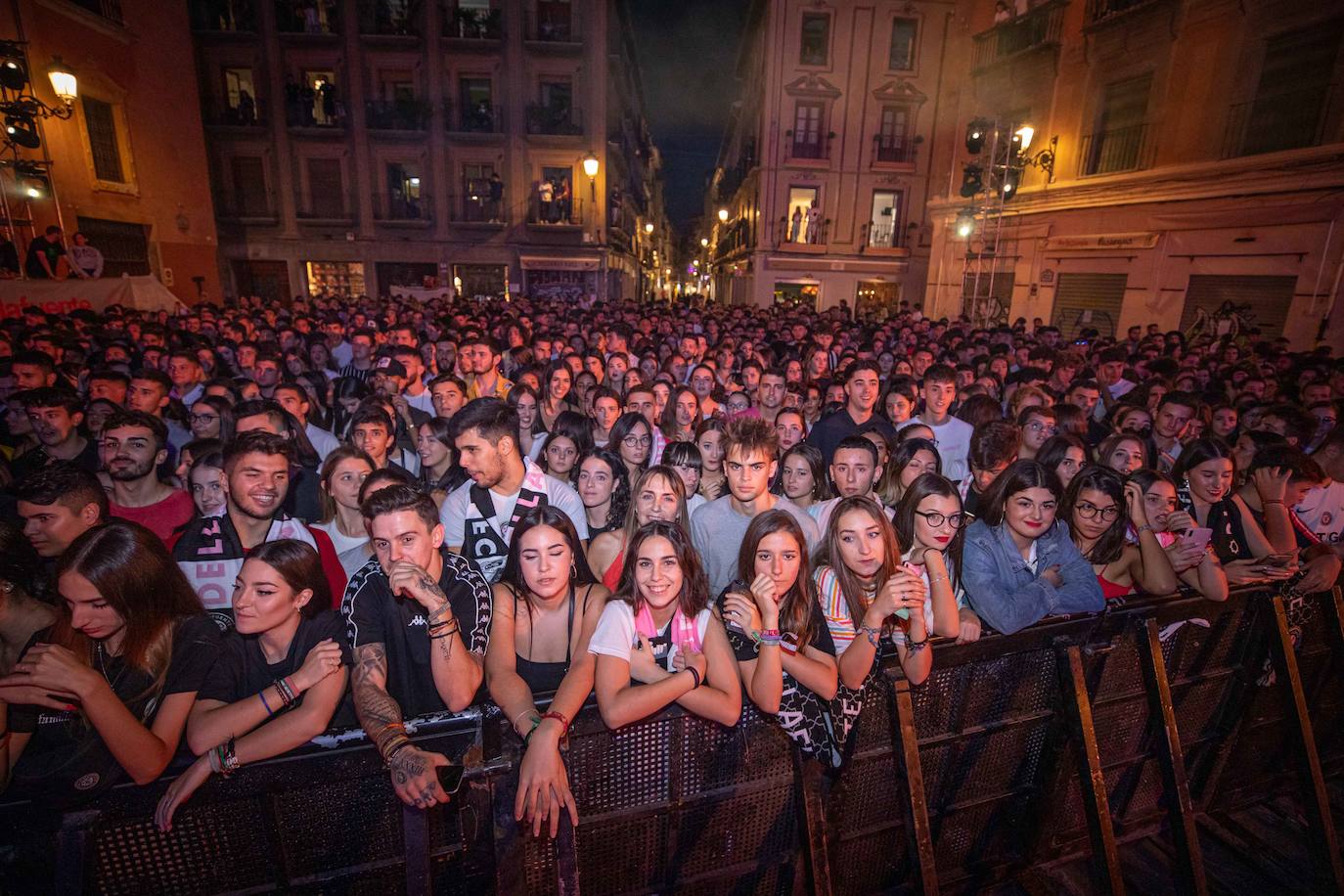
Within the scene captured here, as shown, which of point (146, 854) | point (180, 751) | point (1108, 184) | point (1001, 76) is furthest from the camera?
point (1001, 76)

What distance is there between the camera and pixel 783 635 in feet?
9.01

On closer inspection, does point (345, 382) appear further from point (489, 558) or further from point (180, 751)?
point (180, 751)

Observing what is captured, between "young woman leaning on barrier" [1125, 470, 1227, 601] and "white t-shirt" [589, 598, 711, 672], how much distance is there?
265 centimetres

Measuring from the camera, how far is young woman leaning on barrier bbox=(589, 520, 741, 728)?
235cm

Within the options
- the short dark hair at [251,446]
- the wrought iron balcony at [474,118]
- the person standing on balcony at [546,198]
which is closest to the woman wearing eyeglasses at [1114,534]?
the short dark hair at [251,446]

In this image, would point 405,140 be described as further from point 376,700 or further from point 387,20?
point 376,700

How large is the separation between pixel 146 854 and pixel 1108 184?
22.5 metres

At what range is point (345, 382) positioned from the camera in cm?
774

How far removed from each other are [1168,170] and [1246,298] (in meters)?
3.97

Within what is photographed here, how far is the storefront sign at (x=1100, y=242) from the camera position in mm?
15773

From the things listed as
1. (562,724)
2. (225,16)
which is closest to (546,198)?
(225,16)

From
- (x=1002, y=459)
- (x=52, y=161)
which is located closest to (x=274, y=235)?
(x=52, y=161)

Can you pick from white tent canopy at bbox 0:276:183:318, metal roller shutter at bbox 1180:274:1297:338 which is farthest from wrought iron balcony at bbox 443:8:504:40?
metal roller shutter at bbox 1180:274:1297:338

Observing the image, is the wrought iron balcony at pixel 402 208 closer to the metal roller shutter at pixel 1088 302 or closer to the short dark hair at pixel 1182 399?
the metal roller shutter at pixel 1088 302
